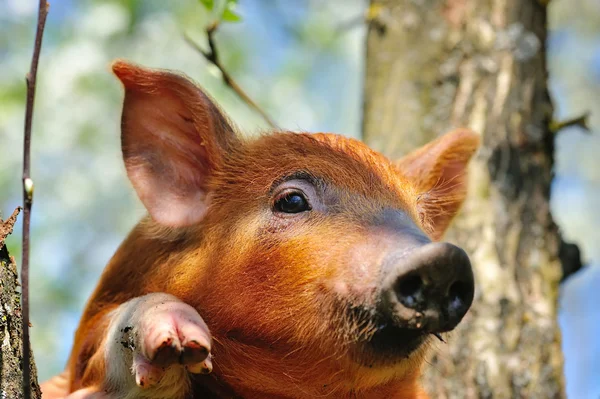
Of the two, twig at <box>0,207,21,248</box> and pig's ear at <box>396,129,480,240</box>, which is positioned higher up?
pig's ear at <box>396,129,480,240</box>

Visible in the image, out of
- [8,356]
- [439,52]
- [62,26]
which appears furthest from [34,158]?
[8,356]

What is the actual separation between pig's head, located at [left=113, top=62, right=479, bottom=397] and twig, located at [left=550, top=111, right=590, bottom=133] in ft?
3.81

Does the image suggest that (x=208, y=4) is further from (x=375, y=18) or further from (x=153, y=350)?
(x=153, y=350)

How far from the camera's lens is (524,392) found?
184 inches

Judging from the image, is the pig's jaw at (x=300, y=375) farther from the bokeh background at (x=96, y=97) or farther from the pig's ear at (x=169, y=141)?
the bokeh background at (x=96, y=97)

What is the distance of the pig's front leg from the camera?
2854 mm

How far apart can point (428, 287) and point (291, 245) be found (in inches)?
32.1

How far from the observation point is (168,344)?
283cm

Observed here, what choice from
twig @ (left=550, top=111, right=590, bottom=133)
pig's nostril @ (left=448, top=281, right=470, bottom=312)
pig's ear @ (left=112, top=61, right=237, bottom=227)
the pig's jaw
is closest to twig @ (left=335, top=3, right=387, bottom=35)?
twig @ (left=550, top=111, right=590, bottom=133)

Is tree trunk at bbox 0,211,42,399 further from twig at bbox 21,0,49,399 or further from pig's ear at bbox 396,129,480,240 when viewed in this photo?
pig's ear at bbox 396,129,480,240

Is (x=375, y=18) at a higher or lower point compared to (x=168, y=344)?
higher

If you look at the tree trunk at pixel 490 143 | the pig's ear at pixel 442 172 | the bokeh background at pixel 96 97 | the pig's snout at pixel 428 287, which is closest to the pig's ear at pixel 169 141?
the pig's ear at pixel 442 172

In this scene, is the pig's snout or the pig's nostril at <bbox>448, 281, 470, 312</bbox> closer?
the pig's snout

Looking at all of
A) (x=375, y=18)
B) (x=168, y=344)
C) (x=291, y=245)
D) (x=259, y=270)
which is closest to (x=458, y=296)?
(x=291, y=245)
